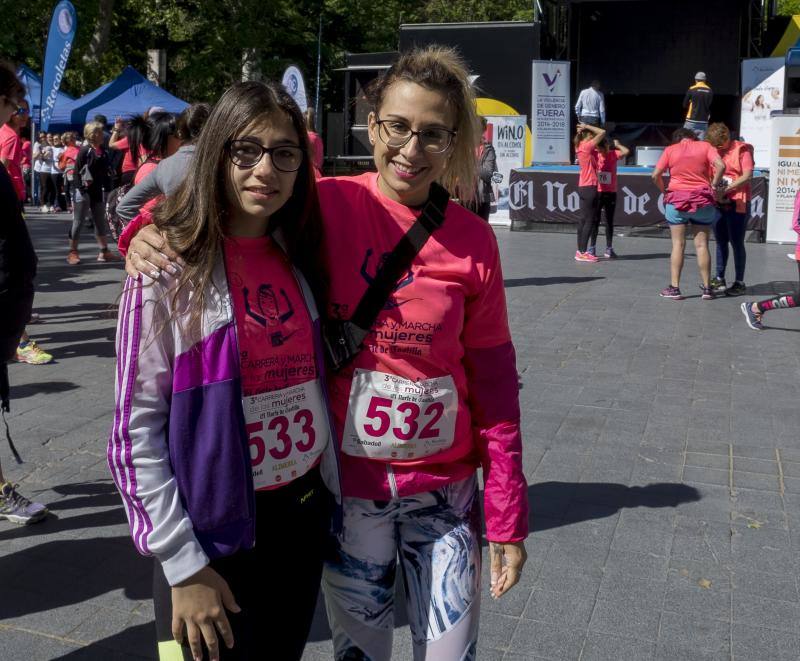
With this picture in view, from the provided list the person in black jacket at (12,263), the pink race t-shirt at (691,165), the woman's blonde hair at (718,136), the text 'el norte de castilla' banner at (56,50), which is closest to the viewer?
the person in black jacket at (12,263)

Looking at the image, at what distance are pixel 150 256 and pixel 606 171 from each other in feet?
37.5

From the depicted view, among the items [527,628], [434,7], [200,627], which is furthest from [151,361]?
[434,7]

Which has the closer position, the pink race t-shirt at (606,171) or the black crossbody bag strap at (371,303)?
the black crossbody bag strap at (371,303)

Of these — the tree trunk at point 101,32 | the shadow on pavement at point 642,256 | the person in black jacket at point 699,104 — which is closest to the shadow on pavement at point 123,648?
the shadow on pavement at point 642,256

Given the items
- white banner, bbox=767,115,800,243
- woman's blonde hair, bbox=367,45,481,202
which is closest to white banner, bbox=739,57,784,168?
white banner, bbox=767,115,800,243

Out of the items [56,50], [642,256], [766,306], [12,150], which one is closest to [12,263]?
[12,150]

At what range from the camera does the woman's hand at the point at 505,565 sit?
7.04ft

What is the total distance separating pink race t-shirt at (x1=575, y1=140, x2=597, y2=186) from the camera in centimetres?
1216

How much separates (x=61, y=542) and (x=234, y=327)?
2610 millimetres

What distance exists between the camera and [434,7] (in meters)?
43.8

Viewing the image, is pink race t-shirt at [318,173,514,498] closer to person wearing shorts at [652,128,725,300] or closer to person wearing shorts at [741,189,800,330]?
person wearing shorts at [741,189,800,330]

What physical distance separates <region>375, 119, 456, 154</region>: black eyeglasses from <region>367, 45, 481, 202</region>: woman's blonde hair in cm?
5

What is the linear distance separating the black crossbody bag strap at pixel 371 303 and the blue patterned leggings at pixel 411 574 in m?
0.34

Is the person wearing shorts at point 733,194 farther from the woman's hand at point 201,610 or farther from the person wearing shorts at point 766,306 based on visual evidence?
the woman's hand at point 201,610
